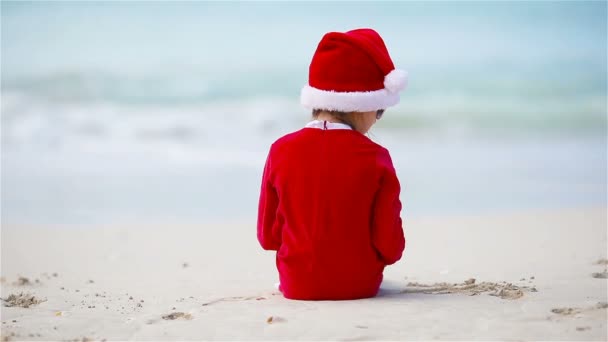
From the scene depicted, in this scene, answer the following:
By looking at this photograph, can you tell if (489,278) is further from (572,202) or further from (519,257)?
(572,202)

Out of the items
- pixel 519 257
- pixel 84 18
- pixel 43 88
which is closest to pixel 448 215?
pixel 519 257

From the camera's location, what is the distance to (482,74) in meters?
14.1

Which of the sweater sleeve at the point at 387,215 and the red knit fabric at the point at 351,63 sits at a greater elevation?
the red knit fabric at the point at 351,63

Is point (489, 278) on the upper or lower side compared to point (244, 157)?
lower

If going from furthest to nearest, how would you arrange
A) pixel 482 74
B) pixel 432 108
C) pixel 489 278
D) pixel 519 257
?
pixel 482 74
pixel 432 108
pixel 519 257
pixel 489 278

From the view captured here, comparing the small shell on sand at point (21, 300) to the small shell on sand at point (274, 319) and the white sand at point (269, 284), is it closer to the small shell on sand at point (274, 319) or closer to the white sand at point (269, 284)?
the white sand at point (269, 284)

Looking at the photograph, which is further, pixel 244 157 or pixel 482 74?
pixel 482 74

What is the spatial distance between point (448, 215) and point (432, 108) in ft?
22.3

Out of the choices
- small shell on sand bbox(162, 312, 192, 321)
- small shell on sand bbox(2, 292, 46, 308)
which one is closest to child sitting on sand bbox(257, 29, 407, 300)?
small shell on sand bbox(162, 312, 192, 321)

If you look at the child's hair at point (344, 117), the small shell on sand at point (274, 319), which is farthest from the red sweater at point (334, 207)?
the small shell on sand at point (274, 319)

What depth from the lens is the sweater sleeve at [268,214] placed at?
2938 mm

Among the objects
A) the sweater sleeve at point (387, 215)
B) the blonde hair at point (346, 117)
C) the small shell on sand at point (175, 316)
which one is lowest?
the small shell on sand at point (175, 316)

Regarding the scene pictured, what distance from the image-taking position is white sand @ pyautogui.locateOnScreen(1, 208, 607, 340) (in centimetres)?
252

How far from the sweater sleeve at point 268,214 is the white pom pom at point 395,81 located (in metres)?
0.51
